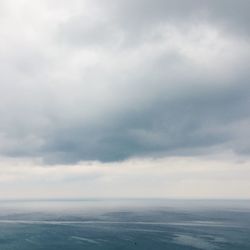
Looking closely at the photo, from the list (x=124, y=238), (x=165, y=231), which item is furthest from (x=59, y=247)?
(x=165, y=231)

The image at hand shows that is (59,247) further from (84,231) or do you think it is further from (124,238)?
(84,231)

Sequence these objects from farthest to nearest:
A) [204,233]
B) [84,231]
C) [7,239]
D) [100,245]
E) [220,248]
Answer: [84,231], [204,233], [7,239], [100,245], [220,248]

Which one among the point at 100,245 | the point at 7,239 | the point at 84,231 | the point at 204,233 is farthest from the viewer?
the point at 84,231

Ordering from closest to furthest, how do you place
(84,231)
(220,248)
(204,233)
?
(220,248)
(204,233)
(84,231)

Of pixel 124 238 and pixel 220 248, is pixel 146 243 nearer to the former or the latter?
pixel 124 238

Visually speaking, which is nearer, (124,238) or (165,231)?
(124,238)

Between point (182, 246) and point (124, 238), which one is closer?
point (182, 246)

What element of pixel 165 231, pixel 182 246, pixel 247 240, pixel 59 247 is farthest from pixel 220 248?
pixel 59 247

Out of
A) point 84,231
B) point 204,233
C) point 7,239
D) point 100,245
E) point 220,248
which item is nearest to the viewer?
point 220,248
